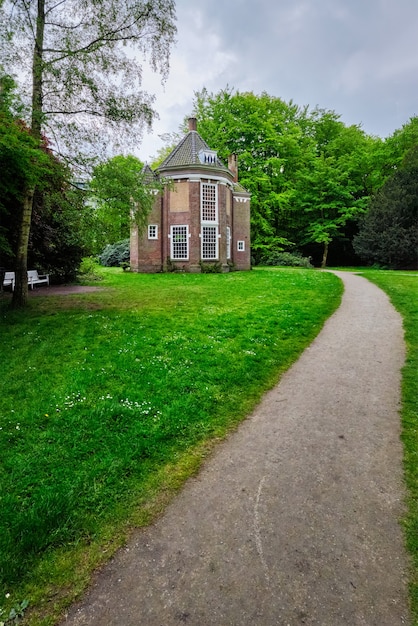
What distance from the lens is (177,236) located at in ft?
89.9

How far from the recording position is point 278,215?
40844 mm

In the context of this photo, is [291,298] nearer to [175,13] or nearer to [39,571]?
[175,13]

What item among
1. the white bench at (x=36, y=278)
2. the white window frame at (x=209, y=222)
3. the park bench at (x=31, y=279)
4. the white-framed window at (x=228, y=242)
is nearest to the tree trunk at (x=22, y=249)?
the park bench at (x=31, y=279)

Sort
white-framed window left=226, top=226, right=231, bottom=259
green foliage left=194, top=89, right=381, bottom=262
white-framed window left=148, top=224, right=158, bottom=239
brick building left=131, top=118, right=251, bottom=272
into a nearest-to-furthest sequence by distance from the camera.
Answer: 1. brick building left=131, top=118, right=251, bottom=272
2. white-framed window left=148, top=224, right=158, bottom=239
3. white-framed window left=226, top=226, right=231, bottom=259
4. green foliage left=194, top=89, right=381, bottom=262

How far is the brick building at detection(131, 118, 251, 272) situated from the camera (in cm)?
2661

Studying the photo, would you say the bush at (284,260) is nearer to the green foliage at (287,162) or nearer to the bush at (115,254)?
the green foliage at (287,162)

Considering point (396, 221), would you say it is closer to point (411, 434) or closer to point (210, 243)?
point (210, 243)

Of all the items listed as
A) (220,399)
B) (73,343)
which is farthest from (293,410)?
(73,343)

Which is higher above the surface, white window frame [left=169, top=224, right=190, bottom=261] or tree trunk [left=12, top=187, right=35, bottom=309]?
white window frame [left=169, top=224, right=190, bottom=261]

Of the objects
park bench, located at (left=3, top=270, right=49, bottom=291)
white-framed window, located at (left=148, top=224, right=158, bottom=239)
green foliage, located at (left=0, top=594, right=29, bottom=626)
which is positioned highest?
white-framed window, located at (left=148, top=224, right=158, bottom=239)

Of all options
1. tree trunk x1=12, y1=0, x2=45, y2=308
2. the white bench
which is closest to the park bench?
the white bench

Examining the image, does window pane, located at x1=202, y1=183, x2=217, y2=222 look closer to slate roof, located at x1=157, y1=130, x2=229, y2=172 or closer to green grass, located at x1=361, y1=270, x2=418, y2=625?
slate roof, located at x1=157, y1=130, x2=229, y2=172

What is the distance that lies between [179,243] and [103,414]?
2387 cm

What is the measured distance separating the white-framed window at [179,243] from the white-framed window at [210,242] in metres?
1.40
